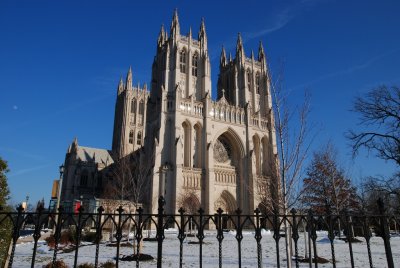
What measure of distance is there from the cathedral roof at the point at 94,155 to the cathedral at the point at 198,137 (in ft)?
12.9

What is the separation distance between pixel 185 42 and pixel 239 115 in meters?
16.4

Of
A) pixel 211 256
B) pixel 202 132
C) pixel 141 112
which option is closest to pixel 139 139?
pixel 141 112

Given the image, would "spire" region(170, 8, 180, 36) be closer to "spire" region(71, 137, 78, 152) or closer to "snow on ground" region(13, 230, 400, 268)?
"spire" region(71, 137, 78, 152)

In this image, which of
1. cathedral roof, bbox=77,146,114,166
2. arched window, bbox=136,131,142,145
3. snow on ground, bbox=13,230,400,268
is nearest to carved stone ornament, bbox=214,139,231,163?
cathedral roof, bbox=77,146,114,166

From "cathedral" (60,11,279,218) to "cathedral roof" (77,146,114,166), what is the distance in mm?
3938

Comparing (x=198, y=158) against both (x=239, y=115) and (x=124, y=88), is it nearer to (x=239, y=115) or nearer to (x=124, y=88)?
(x=239, y=115)

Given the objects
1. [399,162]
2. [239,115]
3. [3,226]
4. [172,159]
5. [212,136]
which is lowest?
[3,226]

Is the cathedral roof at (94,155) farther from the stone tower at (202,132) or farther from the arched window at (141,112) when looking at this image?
the stone tower at (202,132)

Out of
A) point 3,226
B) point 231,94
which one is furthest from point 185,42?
point 3,226

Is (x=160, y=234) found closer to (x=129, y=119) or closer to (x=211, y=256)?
(x=211, y=256)

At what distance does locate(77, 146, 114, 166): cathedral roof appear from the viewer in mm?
71250

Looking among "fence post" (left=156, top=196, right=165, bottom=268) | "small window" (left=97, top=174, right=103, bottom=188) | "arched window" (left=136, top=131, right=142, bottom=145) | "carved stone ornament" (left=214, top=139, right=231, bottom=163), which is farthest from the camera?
"arched window" (left=136, top=131, right=142, bottom=145)

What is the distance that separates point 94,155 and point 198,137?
3451 cm

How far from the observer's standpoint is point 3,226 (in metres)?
6.89
